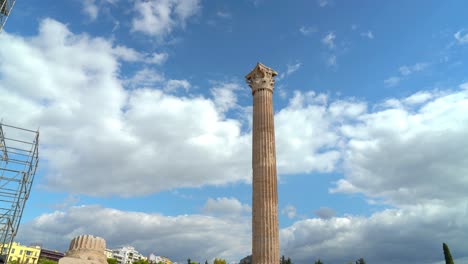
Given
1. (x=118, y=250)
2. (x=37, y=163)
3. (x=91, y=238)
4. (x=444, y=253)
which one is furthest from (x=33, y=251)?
(x=91, y=238)

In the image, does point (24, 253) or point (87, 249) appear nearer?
point (87, 249)

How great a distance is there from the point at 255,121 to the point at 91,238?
51.0 feet

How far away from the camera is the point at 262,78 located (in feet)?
81.0

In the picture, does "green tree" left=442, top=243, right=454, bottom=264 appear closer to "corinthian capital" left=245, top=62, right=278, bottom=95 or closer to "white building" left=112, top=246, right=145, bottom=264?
"corinthian capital" left=245, top=62, right=278, bottom=95

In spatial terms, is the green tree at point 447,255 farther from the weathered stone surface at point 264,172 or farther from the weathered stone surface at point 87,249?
the weathered stone surface at point 87,249

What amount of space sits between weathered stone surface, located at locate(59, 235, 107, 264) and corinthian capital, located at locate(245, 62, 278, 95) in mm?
16970

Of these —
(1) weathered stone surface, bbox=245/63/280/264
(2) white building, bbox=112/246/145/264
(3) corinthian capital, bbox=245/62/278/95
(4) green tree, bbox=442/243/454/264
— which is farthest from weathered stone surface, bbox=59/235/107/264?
(2) white building, bbox=112/246/145/264

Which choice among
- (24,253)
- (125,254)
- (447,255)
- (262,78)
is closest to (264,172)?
(262,78)

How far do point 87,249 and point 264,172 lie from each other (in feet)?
45.6

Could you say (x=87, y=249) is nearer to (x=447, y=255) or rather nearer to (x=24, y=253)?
(x=447, y=255)

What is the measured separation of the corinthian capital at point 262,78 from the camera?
2456 centimetres

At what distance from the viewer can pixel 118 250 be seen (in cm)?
13062

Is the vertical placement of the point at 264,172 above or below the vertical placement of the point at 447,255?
above

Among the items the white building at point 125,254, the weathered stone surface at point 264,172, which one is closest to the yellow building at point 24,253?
the white building at point 125,254
